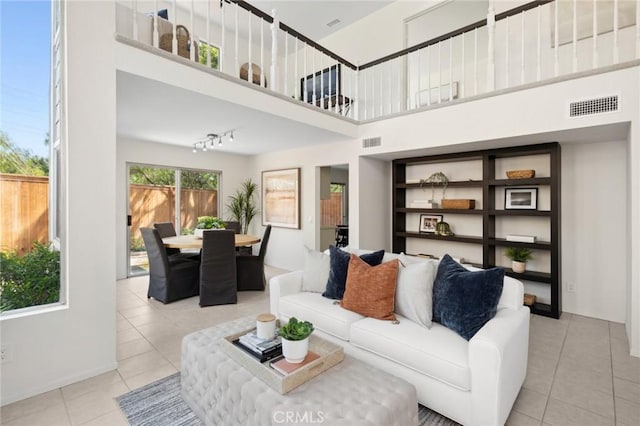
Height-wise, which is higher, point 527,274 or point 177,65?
point 177,65

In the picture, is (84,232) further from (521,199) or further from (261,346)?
(521,199)

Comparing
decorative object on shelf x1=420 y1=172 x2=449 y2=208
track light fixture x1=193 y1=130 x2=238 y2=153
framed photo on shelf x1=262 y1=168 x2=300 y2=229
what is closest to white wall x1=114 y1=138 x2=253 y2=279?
track light fixture x1=193 y1=130 x2=238 y2=153

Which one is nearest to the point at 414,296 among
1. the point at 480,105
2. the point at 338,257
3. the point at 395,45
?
the point at 338,257

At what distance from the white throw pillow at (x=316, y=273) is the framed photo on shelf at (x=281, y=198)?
2.84 metres

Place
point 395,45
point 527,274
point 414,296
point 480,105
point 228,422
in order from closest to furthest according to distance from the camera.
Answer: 1. point 228,422
2. point 414,296
3. point 480,105
4. point 527,274
5. point 395,45

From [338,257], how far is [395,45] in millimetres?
4461

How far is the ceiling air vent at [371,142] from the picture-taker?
15.0ft

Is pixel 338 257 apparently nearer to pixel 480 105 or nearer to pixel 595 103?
pixel 480 105

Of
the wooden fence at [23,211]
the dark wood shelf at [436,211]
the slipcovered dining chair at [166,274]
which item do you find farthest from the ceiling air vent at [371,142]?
the wooden fence at [23,211]

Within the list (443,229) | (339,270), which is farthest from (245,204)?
(339,270)

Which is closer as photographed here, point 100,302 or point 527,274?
point 100,302

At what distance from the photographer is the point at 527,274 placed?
151 inches

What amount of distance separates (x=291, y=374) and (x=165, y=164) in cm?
533

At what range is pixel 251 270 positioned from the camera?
4.59 meters
